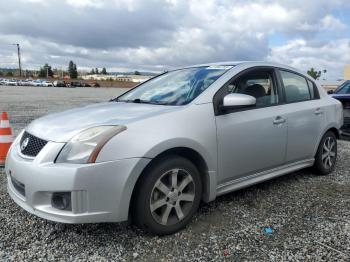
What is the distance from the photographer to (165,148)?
9.61 feet

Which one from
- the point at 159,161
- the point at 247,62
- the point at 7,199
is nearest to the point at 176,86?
the point at 247,62

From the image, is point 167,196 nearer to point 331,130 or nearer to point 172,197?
point 172,197

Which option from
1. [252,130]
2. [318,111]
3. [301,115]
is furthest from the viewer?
[318,111]

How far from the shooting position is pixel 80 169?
103 inches

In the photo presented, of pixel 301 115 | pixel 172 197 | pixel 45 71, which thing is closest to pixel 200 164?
pixel 172 197

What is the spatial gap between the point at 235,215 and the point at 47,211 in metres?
1.83

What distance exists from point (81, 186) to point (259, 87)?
7.82 feet

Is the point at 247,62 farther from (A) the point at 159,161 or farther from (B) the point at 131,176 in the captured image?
(B) the point at 131,176

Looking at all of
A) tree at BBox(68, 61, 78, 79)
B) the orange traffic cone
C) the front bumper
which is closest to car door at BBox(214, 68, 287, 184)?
the front bumper

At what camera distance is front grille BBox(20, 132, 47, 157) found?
9.45 ft

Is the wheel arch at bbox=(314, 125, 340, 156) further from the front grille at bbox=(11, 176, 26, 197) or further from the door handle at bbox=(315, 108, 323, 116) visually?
the front grille at bbox=(11, 176, 26, 197)

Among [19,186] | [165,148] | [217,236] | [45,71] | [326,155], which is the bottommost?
[217,236]

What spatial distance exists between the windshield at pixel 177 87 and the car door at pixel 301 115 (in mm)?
1000

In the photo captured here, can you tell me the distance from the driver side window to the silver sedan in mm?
12
